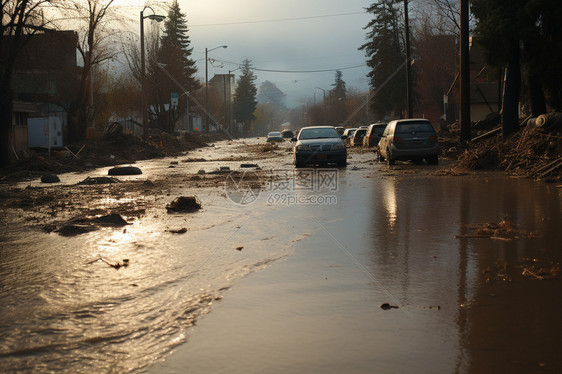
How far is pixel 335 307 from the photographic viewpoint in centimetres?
527

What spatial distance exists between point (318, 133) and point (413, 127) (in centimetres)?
423

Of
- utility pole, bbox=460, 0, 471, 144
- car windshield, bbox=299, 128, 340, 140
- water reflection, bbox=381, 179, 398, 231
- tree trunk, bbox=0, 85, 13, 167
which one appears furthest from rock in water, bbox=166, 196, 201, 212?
tree trunk, bbox=0, 85, 13, 167

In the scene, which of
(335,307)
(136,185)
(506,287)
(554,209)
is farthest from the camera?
(136,185)

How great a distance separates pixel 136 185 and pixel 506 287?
45.0ft

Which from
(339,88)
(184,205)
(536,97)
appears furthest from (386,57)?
(339,88)

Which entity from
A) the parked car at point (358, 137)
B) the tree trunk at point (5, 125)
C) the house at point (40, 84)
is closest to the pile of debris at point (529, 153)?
the house at point (40, 84)

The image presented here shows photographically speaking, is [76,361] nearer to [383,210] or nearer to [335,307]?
[335,307]

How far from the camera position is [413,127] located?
23.4 metres

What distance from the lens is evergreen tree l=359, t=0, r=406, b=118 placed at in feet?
248

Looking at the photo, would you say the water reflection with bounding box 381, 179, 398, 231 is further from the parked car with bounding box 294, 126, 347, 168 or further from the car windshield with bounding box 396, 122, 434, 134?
the parked car with bounding box 294, 126, 347, 168

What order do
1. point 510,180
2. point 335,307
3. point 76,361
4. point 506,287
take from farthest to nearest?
1. point 510,180
2. point 506,287
3. point 335,307
4. point 76,361

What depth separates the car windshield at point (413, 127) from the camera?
23.3 meters

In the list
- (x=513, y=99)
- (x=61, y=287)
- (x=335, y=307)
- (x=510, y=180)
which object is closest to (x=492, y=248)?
(x=335, y=307)

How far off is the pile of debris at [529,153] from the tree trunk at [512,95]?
3.75 metres
